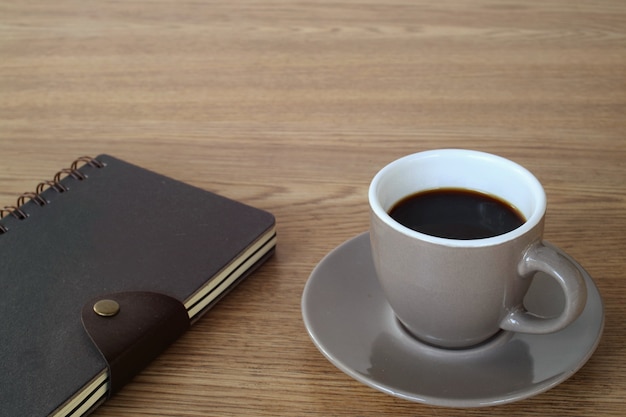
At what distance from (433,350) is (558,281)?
0.10 m

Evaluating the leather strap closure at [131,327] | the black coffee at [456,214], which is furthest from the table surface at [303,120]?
the black coffee at [456,214]

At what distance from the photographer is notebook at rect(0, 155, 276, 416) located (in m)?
0.52

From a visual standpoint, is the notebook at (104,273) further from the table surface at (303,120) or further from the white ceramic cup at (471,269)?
the white ceramic cup at (471,269)

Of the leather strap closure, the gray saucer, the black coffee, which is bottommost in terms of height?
the gray saucer

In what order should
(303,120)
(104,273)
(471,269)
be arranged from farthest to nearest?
(303,120) < (104,273) < (471,269)

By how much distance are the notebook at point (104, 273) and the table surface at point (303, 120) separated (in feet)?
0.11

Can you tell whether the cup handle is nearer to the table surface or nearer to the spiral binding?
the table surface

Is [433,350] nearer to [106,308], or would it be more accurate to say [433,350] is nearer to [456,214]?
[456,214]

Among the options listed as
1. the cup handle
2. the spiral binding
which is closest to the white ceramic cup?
the cup handle

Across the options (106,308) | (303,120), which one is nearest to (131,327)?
(106,308)

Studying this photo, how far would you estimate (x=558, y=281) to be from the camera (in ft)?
1.66

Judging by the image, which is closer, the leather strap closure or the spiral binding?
the leather strap closure

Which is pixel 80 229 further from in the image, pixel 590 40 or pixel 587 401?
pixel 590 40

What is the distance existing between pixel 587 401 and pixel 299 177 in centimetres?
37
